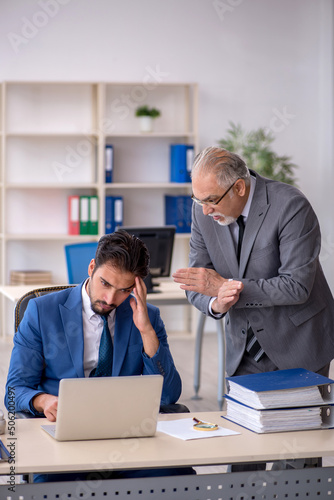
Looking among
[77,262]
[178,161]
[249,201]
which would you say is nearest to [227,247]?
[249,201]

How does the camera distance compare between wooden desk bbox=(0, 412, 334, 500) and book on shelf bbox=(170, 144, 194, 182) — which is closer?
wooden desk bbox=(0, 412, 334, 500)

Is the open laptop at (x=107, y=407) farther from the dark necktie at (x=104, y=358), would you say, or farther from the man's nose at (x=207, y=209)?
the man's nose at (x=207, y=209)

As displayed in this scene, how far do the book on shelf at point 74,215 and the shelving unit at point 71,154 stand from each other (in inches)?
5.0

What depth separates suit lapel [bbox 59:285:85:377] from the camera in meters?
Result: 2.28

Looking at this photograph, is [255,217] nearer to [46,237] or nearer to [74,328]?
[74,328]

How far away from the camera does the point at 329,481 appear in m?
1.94

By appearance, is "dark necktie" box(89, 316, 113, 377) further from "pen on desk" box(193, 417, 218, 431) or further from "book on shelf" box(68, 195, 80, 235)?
"book on shelf" box(68, 195, 80, 235)

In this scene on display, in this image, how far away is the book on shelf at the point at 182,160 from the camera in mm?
6836

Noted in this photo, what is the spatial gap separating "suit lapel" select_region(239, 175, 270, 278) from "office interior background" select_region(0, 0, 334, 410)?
15.3ft

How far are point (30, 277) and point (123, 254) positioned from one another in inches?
176

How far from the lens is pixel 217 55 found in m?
7.19

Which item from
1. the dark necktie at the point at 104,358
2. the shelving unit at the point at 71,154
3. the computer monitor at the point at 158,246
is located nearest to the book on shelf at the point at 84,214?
the shelving unit at the point at 71,154

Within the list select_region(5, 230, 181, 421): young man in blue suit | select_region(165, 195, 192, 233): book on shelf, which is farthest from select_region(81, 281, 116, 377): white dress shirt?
select_region(165, 195, 192, 233): book on shelf

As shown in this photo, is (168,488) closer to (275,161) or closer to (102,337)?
(102,337)
